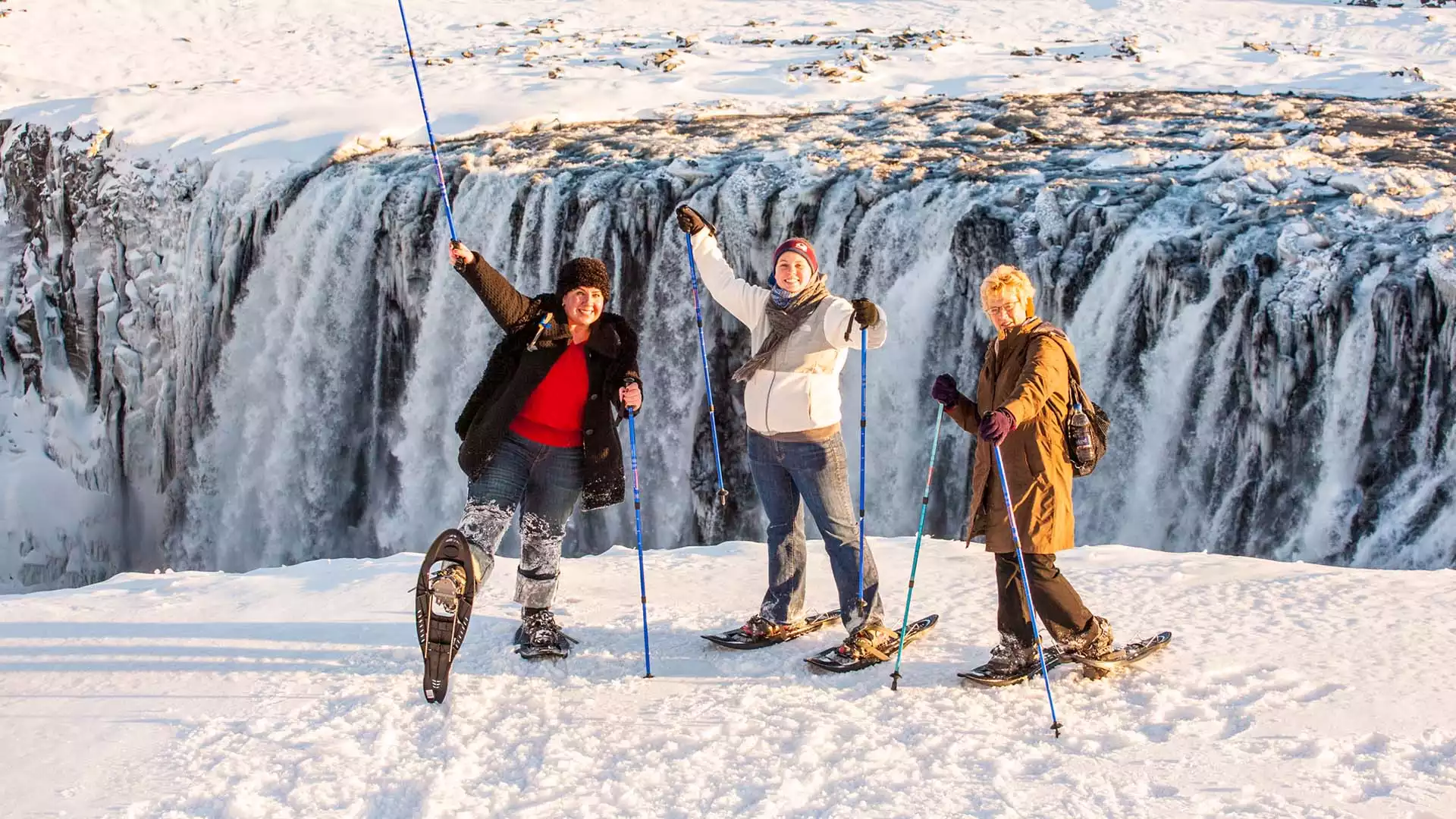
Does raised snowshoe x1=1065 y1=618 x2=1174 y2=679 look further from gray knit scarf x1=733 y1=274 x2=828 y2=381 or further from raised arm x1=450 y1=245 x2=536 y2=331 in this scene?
raised arm x1=450 y1=245 x2=536 y2=331

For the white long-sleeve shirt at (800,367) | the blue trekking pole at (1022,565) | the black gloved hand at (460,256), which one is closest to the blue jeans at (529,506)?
the black gloved hand at (460,256)

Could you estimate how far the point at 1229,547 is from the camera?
10.0 metres

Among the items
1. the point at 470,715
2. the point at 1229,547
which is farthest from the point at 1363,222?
the point at 470,715

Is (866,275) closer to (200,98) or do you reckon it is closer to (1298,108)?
(1298,108)

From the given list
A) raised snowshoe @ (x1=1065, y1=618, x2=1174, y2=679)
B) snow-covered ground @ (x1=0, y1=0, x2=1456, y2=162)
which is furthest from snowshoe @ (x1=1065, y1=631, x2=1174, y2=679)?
snow-covered ground @ (x1=0, y1=0, x2=1456, y2=162)

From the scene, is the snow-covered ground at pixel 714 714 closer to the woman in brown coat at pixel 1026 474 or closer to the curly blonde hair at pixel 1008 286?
the woman in brown coat at pixel 1026 474

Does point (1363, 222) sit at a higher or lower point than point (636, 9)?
lower

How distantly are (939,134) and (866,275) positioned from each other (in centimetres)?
291

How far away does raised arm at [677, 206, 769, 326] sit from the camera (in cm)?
552

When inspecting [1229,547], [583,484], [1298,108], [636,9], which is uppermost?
[636,9]

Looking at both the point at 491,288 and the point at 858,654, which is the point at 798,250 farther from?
the point at 858,654

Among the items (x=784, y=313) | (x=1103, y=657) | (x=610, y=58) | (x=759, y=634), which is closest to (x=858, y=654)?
(x=759, y=634)

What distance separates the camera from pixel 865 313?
5027 millimetres

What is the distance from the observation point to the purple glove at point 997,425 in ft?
15.3
